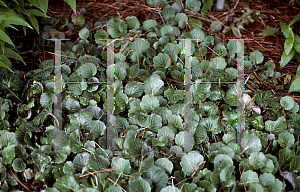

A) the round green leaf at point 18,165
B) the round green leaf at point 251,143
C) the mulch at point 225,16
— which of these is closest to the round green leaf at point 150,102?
the round green leaf at point 251,143

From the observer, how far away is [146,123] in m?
1.15

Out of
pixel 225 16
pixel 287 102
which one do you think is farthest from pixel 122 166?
pixel 225 16

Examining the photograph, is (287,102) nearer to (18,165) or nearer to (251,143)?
(251,143)

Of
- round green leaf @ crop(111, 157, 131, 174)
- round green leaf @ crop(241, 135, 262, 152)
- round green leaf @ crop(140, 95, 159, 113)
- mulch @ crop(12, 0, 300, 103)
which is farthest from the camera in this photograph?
mulch @ crop(12, 0, 300, 103)

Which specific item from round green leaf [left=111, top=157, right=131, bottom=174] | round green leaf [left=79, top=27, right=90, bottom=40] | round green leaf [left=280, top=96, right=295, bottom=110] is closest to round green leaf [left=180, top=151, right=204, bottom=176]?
round green leaf [left=111, top=157, right=131, bottom=174]

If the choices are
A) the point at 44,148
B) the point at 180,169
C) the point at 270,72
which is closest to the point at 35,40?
the point at 44,148

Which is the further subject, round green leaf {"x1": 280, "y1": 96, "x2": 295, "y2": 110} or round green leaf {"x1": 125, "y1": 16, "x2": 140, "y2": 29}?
round green leaf {"x1": 125, "y1": 16, "x2": 140, "y2": 29}

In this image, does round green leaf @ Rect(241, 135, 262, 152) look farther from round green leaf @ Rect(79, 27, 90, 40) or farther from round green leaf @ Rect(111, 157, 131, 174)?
round green leaf @ Rect(79, 27, 90, 40)

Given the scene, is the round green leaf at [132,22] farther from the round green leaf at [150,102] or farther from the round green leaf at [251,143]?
the round green leaf at [251,143]

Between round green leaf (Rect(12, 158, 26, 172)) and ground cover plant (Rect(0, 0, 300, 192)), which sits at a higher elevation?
ground cover plant (Rect(0, 0, 300, 192))

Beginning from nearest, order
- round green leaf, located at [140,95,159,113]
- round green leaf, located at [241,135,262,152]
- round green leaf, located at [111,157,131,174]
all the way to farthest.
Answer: round green leaf, located at [111,157,131,174] → round green leaf, located at [241,135,262,152] → round green leaf, located at [140,95,159,113]

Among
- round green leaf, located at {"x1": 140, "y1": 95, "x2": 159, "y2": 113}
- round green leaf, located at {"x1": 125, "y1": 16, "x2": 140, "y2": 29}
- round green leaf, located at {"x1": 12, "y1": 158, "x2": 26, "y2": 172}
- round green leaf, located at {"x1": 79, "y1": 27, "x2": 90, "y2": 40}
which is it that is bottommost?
round green leaf, located at {"x1": 12, "y1": 158, "x2": 26, "y2": 172}

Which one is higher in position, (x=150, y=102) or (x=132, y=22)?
(x=132, y=22)

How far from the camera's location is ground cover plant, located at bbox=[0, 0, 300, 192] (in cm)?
96
